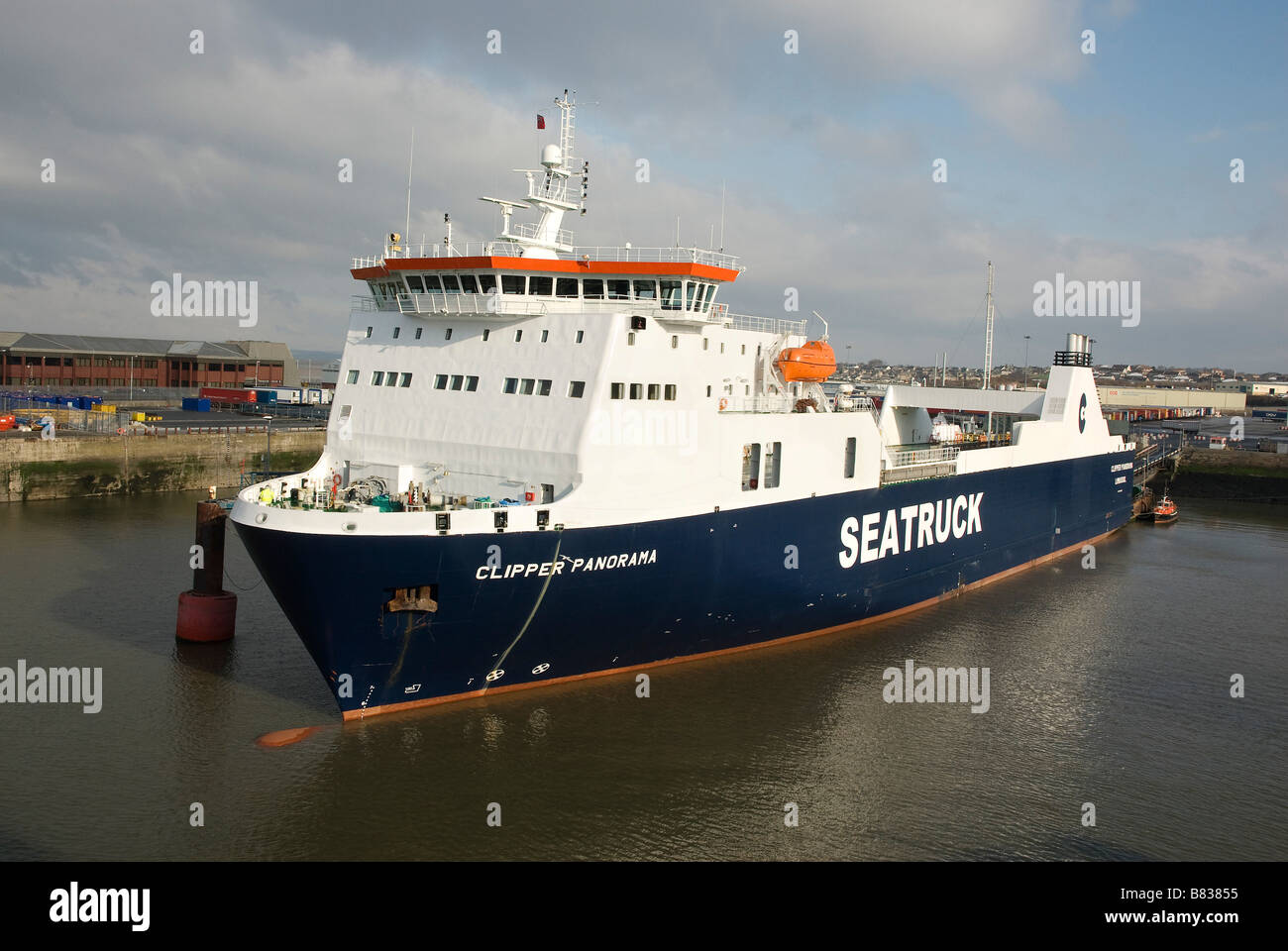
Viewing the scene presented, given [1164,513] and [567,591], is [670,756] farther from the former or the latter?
[1164,513]

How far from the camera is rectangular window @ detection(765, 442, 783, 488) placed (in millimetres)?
19391

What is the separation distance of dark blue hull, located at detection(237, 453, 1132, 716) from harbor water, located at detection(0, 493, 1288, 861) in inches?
25.9

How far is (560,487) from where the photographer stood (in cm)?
1666

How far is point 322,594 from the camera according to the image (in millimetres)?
14414

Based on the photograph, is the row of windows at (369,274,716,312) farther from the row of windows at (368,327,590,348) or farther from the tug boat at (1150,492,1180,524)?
the tug boat at (1150,492,1180,524)

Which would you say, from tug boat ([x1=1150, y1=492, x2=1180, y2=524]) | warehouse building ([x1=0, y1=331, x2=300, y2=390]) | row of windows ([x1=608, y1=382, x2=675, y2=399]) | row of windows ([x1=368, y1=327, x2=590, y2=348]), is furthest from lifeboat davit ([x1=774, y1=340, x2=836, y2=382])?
warehouse building ([x1=0, y1=331, x2=300, y2=390])

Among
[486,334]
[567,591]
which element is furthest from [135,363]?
[567,591]

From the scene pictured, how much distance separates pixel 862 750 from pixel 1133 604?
14504mm

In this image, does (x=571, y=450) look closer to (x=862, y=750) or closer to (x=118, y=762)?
(x=862, y=750)

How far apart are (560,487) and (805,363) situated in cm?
766

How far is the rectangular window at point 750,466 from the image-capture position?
61.9ft

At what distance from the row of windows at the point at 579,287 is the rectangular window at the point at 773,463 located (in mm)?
3308

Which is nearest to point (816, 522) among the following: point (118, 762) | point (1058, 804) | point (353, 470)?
point (1058, 804)

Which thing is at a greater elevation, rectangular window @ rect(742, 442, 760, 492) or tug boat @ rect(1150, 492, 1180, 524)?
rectangular window @ rect(742, 442, 760, 492)
